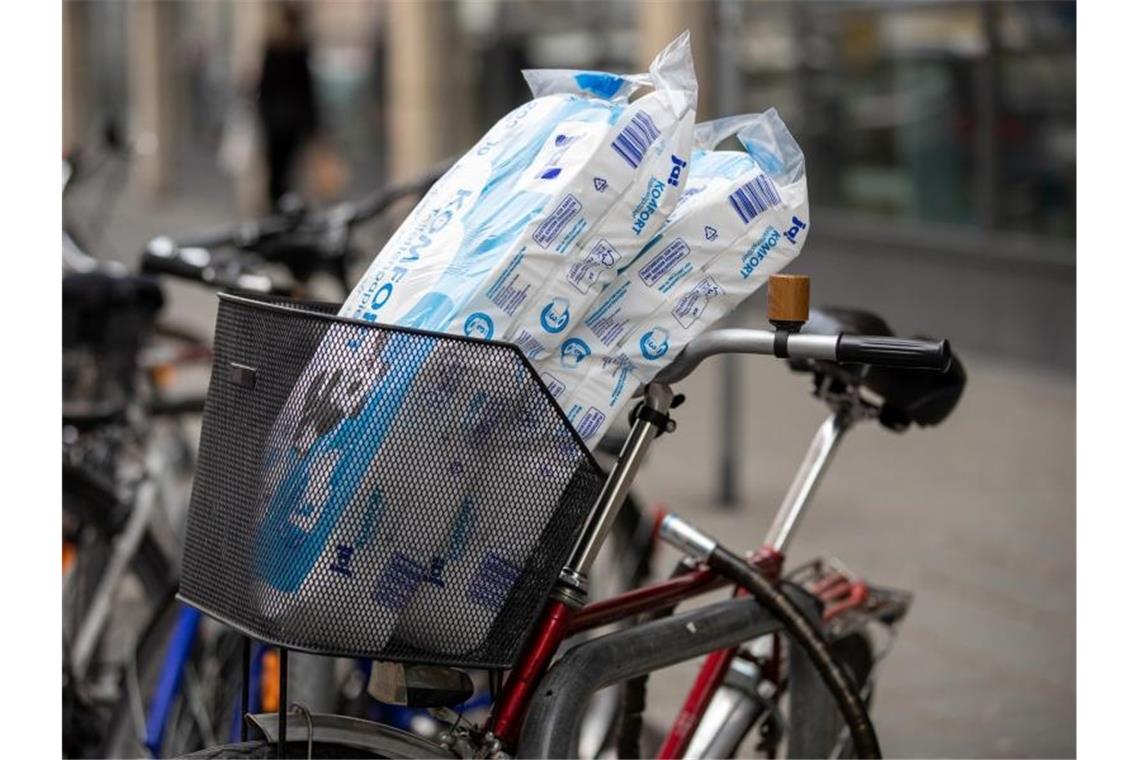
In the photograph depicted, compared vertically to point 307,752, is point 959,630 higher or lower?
lower

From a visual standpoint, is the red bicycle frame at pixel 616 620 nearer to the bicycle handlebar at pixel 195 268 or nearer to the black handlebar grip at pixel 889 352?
the black handlebar grip at pixel 889 352

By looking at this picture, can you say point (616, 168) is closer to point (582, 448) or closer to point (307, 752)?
point (582, 448)

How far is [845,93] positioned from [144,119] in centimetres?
1235

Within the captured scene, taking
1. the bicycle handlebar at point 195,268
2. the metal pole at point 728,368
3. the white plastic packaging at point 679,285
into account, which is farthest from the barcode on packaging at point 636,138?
the metal pole at point 728,368

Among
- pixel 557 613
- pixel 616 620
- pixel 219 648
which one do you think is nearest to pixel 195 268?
pixel 219 648

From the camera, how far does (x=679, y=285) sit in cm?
206

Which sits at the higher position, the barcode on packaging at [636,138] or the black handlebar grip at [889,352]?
the barcode on packaging at [636,138]

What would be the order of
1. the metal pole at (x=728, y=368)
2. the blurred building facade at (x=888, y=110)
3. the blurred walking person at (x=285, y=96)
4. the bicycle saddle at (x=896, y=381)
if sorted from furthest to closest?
the blurred walking person at (x=285, y=96)
the blurred building facade at (x=888, y=110)
the metal pole at (x=728, y=368)
the bicycle saddle at (x=896, y=381)

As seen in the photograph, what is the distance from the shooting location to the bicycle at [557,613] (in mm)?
1931

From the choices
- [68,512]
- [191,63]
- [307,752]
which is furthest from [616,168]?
[191,63]

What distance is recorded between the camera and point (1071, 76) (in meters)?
8.40

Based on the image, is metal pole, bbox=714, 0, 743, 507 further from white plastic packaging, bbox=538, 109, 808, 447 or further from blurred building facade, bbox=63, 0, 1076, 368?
white plastic packaging, bbox=538, 109, 808, 447

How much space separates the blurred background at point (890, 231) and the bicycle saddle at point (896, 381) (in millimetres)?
1138

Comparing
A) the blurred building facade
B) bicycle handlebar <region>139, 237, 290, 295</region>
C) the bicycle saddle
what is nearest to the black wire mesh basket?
the bicycle saddle
